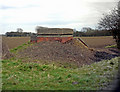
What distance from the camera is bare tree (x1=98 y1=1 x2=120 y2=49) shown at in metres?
17.9

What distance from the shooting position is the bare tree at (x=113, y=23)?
17.9 m

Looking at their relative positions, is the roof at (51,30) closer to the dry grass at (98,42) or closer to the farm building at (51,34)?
the farm building at (51,34)

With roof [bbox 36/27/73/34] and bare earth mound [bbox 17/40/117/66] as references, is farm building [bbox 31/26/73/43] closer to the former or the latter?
roof [bbox 36/27/73/34]

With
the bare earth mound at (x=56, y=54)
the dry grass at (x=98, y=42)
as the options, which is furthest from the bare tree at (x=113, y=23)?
the dry grass at (x=98, y=42)

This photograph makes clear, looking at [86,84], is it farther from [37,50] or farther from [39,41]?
[39,41]

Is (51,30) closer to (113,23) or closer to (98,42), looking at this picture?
(113,23)

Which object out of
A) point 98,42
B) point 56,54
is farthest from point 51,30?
point 98,42

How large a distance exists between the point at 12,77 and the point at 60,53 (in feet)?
29.9

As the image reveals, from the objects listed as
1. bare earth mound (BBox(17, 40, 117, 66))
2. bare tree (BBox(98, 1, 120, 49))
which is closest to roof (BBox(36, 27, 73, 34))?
bare earth mound (BBox(17, 40, 117, 66))

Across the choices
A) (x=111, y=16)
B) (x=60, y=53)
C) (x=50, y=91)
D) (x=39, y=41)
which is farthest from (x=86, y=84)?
(x=39, y=41)

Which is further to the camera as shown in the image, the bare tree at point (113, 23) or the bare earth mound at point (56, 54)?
the bare tree at point (113, 23)

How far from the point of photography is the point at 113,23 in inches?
743

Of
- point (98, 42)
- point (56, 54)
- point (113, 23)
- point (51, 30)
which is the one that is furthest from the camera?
point (98, 42)

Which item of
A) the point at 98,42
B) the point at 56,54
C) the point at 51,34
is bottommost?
the point at 56,54
